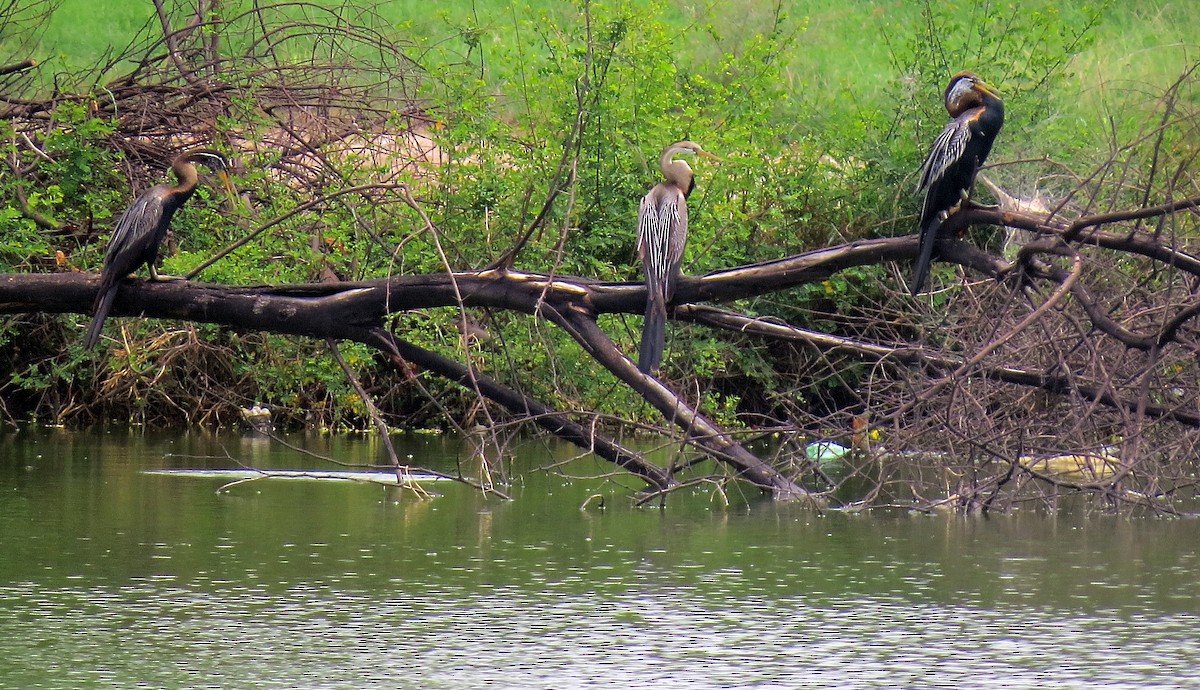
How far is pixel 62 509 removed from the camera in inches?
267

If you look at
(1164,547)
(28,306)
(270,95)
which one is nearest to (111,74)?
(270,95)

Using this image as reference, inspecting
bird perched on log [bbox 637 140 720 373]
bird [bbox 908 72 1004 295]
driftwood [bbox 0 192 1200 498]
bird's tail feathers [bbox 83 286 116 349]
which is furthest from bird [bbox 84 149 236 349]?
bird [bbox 908 72 1004 295]

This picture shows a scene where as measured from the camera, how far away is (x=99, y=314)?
629 cm

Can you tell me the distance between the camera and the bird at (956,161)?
5.52 m

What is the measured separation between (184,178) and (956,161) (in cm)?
326

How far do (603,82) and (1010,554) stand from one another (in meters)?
4.53

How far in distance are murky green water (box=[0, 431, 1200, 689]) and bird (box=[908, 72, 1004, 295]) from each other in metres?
1.08

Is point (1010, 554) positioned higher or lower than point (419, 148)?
lower

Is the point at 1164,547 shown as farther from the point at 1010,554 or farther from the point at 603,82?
the point at 603,82

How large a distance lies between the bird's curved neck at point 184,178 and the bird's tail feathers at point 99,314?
0.61m

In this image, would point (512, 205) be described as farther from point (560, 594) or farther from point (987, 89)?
point (560, 594)

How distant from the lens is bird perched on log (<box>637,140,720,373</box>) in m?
6.00

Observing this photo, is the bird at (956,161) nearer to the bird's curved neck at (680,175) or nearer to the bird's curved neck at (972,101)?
the bird's curved neck at (972,101)

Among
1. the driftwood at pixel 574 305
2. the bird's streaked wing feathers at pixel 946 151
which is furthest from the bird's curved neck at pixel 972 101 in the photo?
the driftwood at pixel 574 305
